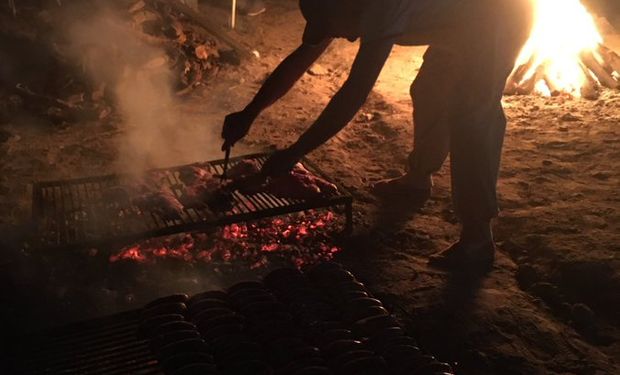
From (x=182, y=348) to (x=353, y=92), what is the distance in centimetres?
191

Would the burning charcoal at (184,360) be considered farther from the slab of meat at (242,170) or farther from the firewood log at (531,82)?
the firewood log at (531,82)

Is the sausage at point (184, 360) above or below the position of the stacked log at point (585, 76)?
below

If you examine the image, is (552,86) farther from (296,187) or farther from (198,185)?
(198,185)

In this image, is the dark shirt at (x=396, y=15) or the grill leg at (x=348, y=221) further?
the grill leg at (x=348, y=221)

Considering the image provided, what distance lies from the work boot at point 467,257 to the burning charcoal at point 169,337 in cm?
229

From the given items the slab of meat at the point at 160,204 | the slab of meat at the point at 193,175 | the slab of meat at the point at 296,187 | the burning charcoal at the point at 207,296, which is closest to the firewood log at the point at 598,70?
the slab of meat at the point at 296,187

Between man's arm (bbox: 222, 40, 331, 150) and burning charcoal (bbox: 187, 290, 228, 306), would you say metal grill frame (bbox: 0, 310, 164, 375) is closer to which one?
burning charcoal (bbox: 187, 290, 228, 306)

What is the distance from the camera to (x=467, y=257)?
4.73 m

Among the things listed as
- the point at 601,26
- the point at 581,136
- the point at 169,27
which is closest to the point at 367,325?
the point at 581,136

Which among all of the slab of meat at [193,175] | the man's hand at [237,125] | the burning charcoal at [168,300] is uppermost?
the man's hand at [237,125]

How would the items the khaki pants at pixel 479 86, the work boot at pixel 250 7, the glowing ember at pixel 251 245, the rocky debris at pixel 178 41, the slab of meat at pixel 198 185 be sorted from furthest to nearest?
the work boot at pixel 250 7 → the rocky debris at pixel 178 41 → the glowing ember at pixel 251 245 → the slab of meat at pixel 198 185 → the khaki pants at pixel 479 86

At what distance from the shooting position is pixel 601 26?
484 inches

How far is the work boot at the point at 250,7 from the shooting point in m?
13.7

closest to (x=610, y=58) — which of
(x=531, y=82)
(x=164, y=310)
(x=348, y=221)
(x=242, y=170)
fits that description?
(x=531, y=82)
